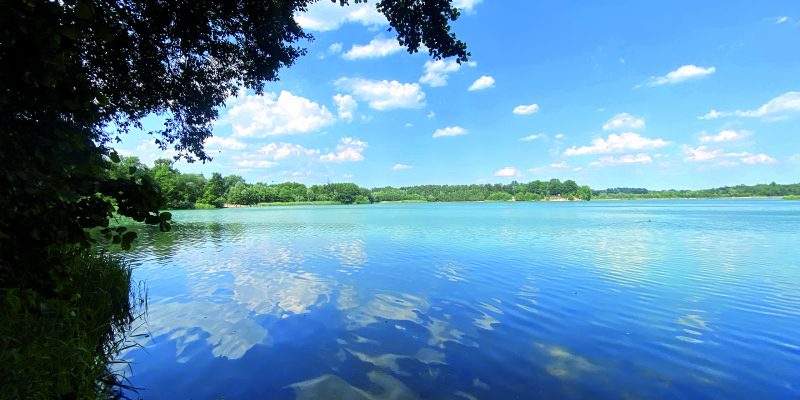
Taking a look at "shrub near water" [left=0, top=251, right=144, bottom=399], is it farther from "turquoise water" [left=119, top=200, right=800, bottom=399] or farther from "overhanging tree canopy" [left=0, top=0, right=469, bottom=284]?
"turquoise water" [left=119, top=200, right=800, bottom=399]

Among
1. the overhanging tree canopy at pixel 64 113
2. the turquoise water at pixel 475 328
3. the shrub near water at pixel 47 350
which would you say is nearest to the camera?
the overhanging tree canopy at pixel 64 113

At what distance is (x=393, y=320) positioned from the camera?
9.34 meters

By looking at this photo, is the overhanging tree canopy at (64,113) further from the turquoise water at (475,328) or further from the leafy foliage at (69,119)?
the turquoise water at (475,328)

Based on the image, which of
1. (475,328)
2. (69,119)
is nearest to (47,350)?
(69,119)

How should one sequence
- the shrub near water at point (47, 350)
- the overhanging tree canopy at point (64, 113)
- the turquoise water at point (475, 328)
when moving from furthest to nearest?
the turquoise water at point (475, 328), the shrub near water at point (47, 350), the overhanging tree canopy at point (64, 113)

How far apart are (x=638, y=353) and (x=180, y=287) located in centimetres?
1337

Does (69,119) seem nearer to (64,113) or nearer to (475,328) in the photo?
(64,113)

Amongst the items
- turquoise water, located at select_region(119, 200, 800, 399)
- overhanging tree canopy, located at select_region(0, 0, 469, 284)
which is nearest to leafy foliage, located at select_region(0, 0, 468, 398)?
overhanging tree canopy, located at select_region(0, 0, 469, 284)

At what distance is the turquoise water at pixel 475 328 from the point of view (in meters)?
6.09

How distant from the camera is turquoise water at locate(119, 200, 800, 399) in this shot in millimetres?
6086

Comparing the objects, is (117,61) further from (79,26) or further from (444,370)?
(444,370)

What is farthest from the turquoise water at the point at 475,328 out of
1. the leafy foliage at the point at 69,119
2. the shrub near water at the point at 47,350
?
the leafy foliage at the point at 69,119

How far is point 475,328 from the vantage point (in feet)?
28.4

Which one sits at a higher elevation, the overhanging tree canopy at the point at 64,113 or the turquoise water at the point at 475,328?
the overhanging tree canopy at the point at 64,113
